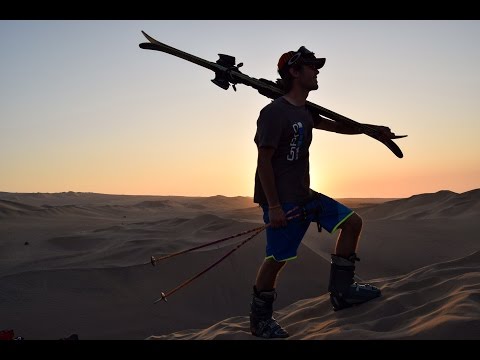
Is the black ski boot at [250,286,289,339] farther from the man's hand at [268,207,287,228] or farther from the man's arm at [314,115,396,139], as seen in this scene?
→ the man's arm at [314,115,396,139]

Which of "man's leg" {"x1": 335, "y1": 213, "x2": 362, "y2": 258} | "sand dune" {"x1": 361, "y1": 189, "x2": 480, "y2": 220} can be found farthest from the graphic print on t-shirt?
"sand dune" {"x1": 361, "y1": 189, "x2": 480, "y2": 220}

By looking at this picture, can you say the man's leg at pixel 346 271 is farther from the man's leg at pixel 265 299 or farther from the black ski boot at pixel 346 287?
the man's leg at pixel 265 299

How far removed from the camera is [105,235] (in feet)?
35.5

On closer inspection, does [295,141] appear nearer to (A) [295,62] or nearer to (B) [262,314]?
(A) [295,62]

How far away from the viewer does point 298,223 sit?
13.2 feet

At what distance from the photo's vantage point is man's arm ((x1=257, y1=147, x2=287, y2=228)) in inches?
153

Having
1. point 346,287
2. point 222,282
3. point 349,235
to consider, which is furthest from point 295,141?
point 222,282

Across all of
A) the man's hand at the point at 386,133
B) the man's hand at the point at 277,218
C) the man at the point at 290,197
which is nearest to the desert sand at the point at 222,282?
the man at the point at 290,197

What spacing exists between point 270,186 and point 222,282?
4040mm

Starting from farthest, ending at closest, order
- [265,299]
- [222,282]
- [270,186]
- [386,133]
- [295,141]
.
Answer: [222,282], [386,133], [265,299], [295,141], [270,186]

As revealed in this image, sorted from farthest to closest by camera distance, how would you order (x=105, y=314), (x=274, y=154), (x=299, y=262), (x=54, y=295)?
(x=299, y=262)
(x=54, y=295)
(x=105, y=314)
(x=274, y=154)
